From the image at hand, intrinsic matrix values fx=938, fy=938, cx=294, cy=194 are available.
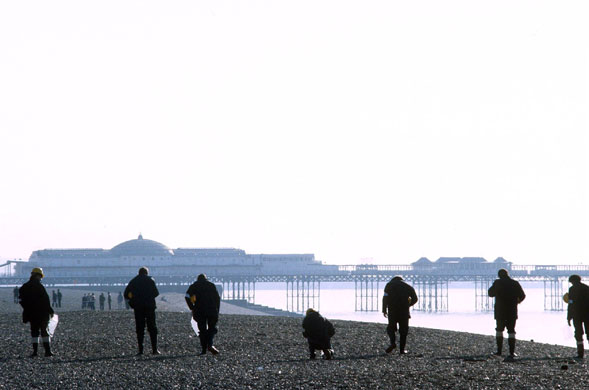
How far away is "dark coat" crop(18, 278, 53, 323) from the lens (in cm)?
1513

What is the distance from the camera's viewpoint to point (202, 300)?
15305 mm

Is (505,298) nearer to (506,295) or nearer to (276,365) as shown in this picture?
(506,295)

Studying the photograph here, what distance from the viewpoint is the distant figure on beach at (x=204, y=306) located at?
600 inches

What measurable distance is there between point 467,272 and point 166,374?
14423 cm

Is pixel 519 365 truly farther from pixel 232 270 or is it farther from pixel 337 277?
pixel 232 270

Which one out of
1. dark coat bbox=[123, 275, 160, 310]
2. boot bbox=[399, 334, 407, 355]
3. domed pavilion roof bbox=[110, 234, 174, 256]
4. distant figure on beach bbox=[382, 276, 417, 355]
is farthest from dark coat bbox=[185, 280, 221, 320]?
domed pavilion roof bbox=[110, 234, 174, 256]

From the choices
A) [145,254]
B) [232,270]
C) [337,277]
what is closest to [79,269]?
[145,254]

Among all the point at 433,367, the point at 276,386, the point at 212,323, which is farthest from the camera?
the point at 212,323

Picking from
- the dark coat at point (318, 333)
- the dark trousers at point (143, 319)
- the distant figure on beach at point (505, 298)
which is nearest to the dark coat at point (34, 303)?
the dark trousers at point (143, 319)

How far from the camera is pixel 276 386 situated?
427 inches

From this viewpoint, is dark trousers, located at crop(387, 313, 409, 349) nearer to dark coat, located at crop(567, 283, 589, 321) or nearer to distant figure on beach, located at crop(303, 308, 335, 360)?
distant figure on beach, located at crop(303, 308, 335, 360)

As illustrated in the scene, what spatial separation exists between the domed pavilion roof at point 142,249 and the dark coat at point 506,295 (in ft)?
519

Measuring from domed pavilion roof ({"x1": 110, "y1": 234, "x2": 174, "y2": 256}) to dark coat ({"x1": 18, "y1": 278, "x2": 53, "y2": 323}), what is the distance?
157148 millimetres

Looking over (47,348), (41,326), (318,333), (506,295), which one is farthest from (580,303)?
(41,326)
